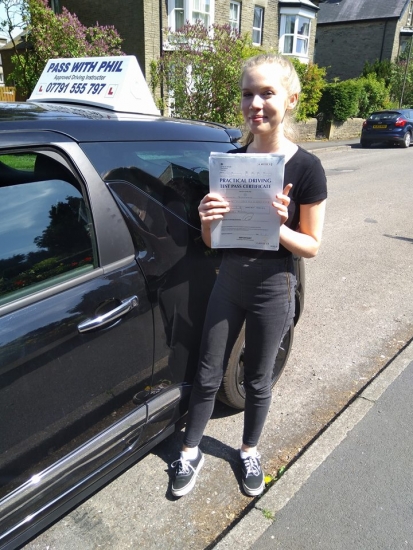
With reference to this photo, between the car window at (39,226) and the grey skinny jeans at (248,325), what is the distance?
0.58 meters

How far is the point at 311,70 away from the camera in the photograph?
63.6 ft

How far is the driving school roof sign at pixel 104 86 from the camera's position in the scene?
8.16ft

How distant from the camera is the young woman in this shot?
1.77 metres

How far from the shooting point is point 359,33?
36.8 m

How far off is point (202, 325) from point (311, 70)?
1971 centimetres

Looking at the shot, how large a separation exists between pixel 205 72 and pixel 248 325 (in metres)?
13.0

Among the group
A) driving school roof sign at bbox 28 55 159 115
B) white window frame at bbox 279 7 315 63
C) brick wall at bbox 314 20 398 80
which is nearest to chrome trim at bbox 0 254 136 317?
driving school roof sign at bbox 28 55 159 115

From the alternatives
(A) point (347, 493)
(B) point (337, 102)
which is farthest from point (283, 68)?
(B) point (337, 102)

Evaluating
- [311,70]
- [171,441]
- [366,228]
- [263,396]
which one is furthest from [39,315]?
[311,70]

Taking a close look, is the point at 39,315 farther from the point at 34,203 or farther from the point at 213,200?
the point at 213,200

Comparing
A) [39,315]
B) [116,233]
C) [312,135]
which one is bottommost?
[312,135]

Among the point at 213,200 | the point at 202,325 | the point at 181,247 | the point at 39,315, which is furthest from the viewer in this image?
the point at 202,325

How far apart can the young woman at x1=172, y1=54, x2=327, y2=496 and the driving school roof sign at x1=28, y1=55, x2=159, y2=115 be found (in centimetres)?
87

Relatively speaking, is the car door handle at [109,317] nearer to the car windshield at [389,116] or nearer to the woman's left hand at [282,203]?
the woman's left hand at [282,203]
